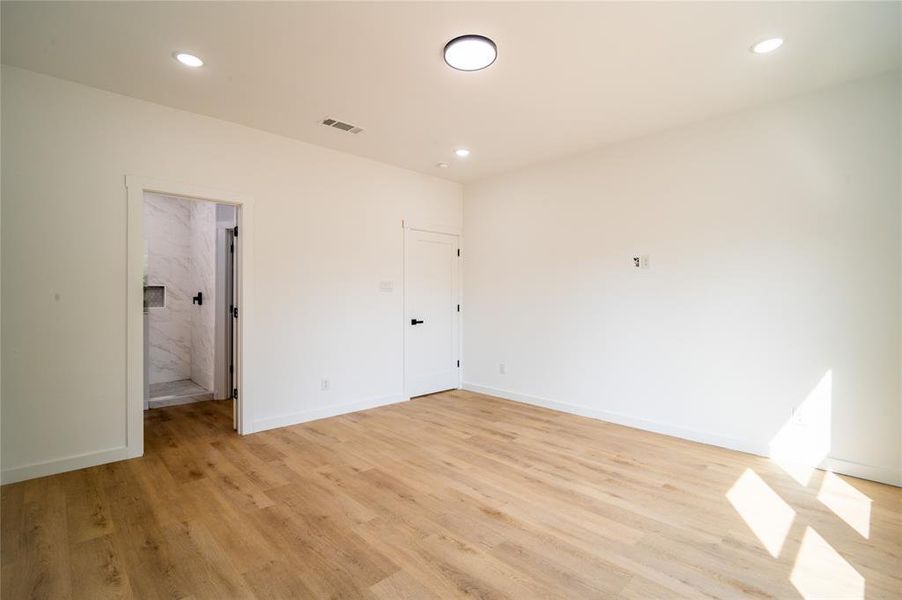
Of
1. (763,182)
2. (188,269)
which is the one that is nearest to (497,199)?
(763,182)

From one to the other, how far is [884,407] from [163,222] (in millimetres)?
8352

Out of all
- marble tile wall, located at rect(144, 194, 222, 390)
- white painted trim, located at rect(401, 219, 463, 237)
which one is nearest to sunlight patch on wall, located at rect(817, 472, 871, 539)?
white painted trim, located at rect(401, 219, 463, 237)

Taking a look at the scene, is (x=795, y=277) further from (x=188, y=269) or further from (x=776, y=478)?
(x=188, y=269)

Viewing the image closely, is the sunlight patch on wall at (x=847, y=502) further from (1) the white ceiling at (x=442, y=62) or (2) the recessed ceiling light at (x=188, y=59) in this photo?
(2) the recessed ceiling light at (x=188, y=59)

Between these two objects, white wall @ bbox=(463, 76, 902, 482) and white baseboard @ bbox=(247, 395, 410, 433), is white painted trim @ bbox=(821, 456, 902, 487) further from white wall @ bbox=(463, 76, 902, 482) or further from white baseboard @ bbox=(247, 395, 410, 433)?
white baseboard @ bbox=(247, 395, 410, 433)

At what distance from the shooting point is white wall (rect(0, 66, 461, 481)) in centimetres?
294

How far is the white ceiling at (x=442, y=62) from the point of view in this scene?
2.32 meters

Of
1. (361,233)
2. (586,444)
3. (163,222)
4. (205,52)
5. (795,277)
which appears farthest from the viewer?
(163,222)

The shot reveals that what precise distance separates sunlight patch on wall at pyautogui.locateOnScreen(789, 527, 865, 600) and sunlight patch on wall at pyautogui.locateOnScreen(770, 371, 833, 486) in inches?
44.4

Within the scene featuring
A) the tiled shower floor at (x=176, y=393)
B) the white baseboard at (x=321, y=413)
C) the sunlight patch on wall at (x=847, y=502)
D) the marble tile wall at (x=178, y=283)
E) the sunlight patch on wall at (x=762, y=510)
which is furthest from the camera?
the marble tile wall at (x=178, y=283)

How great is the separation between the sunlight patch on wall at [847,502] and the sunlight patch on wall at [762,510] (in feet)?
0.90

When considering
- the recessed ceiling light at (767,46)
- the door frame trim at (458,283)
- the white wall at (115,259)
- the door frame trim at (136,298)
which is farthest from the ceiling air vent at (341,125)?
the recessed ceiling light at (767,46)

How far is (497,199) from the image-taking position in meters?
5.57

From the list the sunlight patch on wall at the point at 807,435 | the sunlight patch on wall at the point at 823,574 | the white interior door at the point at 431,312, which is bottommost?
the sunlight patch on wall at the point at 823,574
